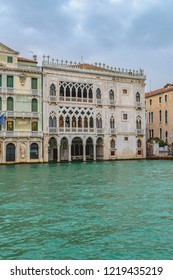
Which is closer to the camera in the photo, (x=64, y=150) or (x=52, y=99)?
(x=52, y=99)

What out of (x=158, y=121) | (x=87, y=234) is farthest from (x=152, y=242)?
(x=158, y=121)

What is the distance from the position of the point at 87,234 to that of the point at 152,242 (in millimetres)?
1338

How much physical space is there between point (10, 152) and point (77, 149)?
27.2 feet

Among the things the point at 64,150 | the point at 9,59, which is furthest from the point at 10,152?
the point at 9,59

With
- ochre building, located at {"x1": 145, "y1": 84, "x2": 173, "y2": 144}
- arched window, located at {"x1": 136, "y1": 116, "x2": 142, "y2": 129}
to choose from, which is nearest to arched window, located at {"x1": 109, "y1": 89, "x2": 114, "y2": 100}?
arched window, located at {"x1": 136, "y1": 116, "x2": 142, "y2": 129}

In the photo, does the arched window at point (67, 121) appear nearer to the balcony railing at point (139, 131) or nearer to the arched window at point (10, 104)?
the arched window at point (10, 104)

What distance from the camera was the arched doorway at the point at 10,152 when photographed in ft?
113

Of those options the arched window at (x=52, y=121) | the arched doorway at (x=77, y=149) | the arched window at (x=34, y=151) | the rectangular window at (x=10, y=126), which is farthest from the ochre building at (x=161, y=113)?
the rectangular window at (x=10, y=126)

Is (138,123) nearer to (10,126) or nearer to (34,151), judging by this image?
(34,151)

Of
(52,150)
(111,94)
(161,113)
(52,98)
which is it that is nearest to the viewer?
(52,98)

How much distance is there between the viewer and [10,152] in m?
34.6

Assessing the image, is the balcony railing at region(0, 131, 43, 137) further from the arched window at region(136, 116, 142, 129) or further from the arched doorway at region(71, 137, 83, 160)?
the arched window at region(136, 116, 142, 129)

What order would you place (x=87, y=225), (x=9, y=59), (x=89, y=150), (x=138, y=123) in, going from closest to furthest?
(x=87, y=225)
(x=9, y=59)
(x=89, y=150)
(x=138, y=123)
